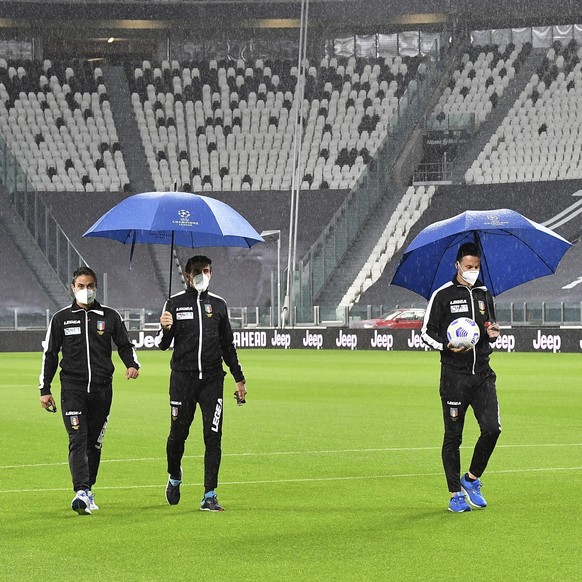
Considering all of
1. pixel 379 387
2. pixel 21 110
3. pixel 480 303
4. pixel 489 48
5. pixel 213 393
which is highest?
pixel 489 48

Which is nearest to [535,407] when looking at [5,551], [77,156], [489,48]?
[5,551]

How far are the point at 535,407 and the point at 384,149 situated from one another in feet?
121

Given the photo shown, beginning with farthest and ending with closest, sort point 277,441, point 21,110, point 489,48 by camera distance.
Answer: point 489,48 → point 21,110 → point 277,441

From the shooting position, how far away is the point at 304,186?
5828cm

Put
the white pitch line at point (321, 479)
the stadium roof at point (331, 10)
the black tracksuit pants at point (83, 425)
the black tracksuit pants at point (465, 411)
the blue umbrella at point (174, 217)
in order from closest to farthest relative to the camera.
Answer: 1. the black tracksuit pants at point (465, 411)
2. the black tracksuit pants at point (83, 425)
3. the blue umbrella at point (174, 217)
4. the white pitch line at point (321, 479)
5. the stadium roof at point (331, 10)

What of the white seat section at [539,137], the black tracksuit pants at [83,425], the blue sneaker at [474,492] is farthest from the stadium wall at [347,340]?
the black tracksuit pants at [83,425]

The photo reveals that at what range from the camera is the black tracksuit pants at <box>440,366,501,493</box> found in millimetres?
9781

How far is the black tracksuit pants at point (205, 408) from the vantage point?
9938 millimetres

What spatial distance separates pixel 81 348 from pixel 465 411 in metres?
3.03

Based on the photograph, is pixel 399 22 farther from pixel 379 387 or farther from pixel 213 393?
pixel 213 393

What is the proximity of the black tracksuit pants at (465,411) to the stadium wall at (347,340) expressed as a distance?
31.5 m

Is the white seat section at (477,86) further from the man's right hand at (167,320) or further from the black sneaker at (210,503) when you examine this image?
the black sneaker at (210,503)

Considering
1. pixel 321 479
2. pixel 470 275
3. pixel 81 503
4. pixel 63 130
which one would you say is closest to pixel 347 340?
pixel 63 130

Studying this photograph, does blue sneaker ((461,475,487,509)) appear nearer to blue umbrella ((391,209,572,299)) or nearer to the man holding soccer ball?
the man holding soccer ball
